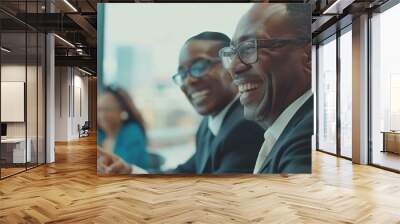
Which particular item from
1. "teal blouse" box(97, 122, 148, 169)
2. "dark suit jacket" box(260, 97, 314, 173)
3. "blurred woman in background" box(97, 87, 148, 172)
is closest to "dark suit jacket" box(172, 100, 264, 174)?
"dark suit jacket" box(260, 97, 314, 173)

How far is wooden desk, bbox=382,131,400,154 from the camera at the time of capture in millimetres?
7548

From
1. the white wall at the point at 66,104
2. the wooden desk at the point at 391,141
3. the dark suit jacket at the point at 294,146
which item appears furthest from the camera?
the white wall at the point at 66,104

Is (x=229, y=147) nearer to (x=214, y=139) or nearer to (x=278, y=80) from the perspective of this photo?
(x=214, y=139)

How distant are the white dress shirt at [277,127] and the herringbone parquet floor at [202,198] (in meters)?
0.37

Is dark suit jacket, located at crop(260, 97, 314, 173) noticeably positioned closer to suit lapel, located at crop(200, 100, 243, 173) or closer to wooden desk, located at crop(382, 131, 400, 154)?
suit lapel, located at crop(200, 100, 243, 173)

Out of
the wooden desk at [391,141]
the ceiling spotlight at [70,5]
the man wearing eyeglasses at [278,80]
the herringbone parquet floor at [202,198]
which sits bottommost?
the herringbone parquet floor at [202,198]

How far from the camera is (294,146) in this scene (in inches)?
254

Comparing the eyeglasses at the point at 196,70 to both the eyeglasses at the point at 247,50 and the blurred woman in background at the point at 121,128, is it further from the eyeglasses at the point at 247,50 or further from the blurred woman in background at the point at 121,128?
the blurred woman in background at the point at 121,128

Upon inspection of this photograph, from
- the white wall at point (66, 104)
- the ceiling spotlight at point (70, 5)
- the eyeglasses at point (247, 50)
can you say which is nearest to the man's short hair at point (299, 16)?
the eyeglasses at point (247, 50)

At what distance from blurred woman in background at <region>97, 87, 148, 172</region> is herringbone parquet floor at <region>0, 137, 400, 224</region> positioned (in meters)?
0.44

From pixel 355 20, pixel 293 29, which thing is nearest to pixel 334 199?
pixel 293 29

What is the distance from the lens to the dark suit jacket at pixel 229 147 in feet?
21.1

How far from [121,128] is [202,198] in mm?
2209

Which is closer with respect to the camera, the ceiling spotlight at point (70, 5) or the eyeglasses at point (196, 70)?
the eyeglasses at point (196, 70)
